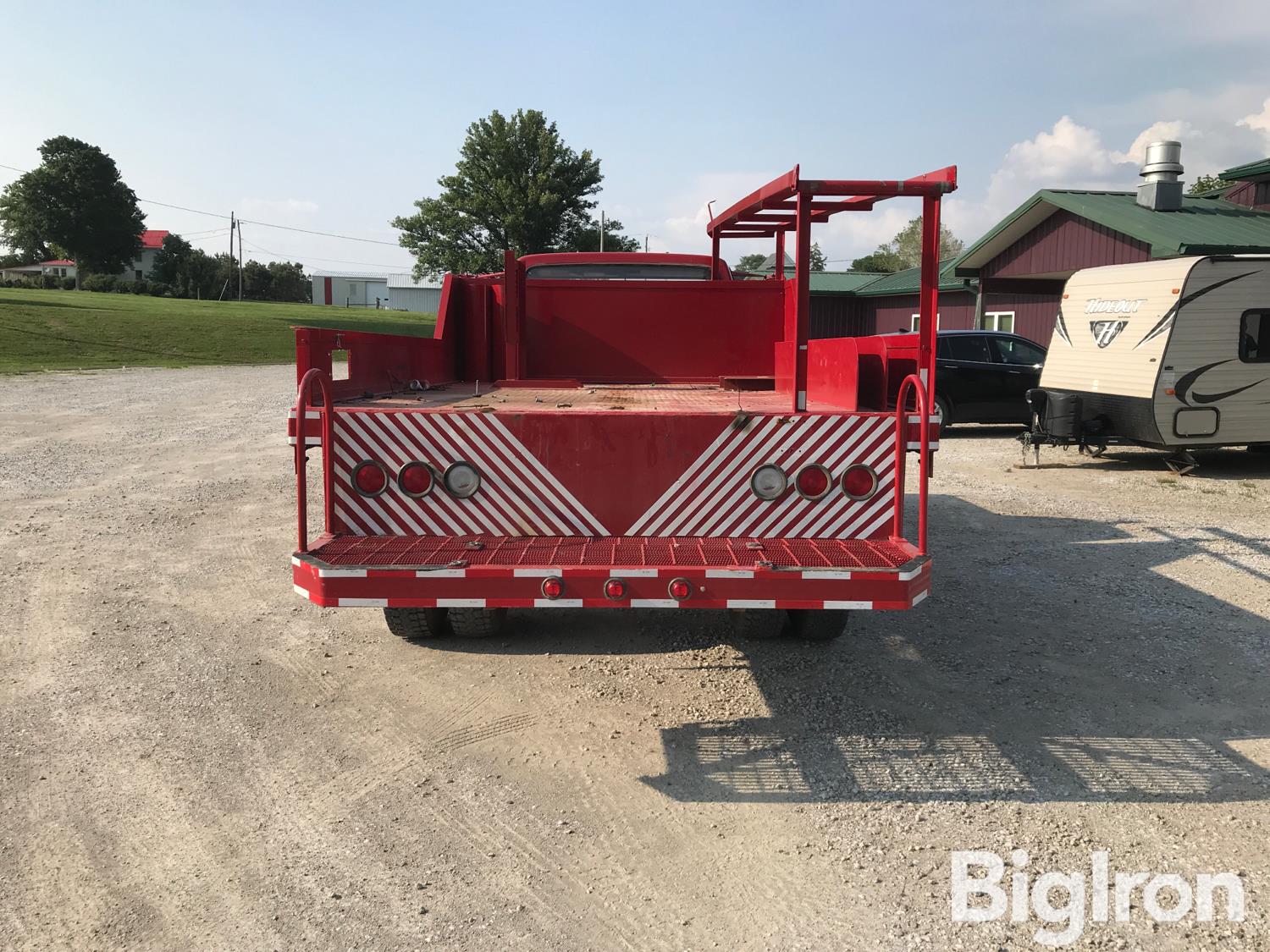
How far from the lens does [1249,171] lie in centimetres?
1961

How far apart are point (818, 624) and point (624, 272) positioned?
3.60m

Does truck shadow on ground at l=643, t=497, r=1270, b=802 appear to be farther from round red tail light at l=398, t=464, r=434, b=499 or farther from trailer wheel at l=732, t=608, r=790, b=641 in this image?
round red tail light at l=398, t=464, r=434, b=499

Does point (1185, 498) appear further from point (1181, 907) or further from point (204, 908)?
point (204, 908)

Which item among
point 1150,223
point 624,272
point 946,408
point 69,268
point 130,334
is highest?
point 69,268

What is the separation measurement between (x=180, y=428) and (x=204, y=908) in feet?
42.6

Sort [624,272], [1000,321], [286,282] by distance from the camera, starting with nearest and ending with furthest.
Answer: [624,272]
[1000,321]
[286,282]

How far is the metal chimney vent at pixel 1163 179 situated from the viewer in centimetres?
1684

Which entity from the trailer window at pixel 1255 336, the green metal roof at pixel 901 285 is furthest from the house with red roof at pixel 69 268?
the trailer window at pixel 1255 336

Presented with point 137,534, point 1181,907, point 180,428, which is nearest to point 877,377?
point 1181,907

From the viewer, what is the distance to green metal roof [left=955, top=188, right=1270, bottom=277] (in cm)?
1477

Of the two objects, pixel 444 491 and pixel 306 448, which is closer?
pixel 306 448

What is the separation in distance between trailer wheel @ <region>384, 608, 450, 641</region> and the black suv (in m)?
11.2

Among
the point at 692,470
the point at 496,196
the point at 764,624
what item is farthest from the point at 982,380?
the point at 496,196

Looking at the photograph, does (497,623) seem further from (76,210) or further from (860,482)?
(76,210)
